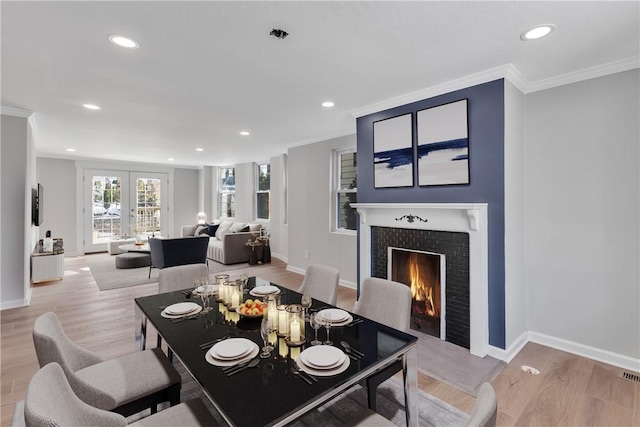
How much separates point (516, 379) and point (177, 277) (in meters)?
2.83

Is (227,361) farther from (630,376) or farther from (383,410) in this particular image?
(630,376)

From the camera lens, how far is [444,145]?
118 inches

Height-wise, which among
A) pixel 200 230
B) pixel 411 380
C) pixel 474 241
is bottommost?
pixel 411 380

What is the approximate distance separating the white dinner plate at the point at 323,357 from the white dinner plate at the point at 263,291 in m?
0.87

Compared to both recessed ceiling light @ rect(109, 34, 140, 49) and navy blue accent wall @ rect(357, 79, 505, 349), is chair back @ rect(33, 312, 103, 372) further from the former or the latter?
navy blue accent wall @ rect(357, 79, 505, 349)

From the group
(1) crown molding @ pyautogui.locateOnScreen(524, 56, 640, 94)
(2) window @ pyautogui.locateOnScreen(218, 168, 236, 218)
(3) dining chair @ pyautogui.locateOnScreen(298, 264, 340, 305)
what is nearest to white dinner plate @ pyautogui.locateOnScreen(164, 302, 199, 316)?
(3) dining chair @ pyautogui.locateOnScreen(298, 264, 340, 305)

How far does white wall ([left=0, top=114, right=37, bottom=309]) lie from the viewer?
3.84m

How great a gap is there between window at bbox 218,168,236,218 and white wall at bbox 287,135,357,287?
3436mm

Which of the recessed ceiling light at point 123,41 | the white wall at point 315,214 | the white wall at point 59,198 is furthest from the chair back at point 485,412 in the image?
the white wall at point 59,198

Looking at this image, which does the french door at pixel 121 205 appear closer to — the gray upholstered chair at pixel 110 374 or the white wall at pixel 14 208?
the white wall at pixel 14 208

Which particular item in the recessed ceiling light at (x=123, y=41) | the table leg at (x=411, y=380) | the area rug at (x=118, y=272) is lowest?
the area rug at (x=118, y=272)

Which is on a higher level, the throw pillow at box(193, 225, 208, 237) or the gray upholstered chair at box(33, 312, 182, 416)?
the throw pillow at box(193, 225, 208, 237)

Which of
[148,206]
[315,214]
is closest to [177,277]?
[315,214]

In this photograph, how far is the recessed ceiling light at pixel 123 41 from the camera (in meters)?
2.13
